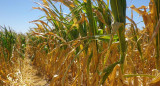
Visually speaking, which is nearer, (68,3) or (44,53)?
(68,3)

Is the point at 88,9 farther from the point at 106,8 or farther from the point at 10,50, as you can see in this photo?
the point at 10,50

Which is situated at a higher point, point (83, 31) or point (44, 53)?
point (83, 31)

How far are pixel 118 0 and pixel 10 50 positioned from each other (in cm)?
240

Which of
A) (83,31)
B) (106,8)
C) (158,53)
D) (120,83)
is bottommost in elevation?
(120,83)

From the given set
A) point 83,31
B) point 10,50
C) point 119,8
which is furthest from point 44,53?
point 119,8

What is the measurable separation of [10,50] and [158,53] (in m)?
2.41

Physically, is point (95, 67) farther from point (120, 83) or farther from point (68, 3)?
point (68, 3)

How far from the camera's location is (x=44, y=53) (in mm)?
3076

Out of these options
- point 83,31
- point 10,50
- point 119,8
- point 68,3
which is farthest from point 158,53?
point 10,50

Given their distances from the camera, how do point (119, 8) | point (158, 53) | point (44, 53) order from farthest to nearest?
point (44, 53) → point (158, 53) → point (119, 8)

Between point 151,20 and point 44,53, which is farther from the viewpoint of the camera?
point 44,53

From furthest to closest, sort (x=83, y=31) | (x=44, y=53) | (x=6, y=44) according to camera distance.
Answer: (x=44, y=53) → (x=6, y=44) → (x=83, y=31)

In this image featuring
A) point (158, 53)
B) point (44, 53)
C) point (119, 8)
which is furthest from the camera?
point (44, 53)

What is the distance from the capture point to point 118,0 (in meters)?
0.58
